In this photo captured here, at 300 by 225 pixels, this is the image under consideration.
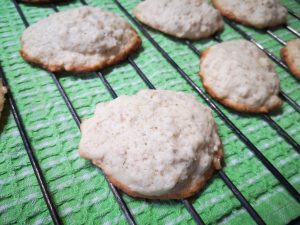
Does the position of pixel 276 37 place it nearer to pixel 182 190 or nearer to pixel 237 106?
pixel 237 106

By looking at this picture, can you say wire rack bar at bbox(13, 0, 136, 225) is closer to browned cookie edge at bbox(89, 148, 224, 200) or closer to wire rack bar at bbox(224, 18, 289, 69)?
browned cookie edge at bbox(89, 148, 224, 200)

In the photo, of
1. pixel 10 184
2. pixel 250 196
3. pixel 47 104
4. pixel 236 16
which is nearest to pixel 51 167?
pixel 10 184

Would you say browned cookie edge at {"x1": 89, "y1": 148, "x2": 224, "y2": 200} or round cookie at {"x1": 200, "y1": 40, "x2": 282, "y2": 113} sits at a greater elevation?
round cookie at {"x1": 200, "y1": 40, "x2": 282, "y2": 113}

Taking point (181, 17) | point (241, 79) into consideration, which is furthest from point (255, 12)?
point (241, 79)

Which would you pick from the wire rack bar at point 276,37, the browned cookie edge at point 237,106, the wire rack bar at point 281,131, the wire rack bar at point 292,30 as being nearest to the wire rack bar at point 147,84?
the browned cookie edge at point 237,106

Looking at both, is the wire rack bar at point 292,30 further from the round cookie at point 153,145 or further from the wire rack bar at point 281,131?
the round cookie at point 153,145

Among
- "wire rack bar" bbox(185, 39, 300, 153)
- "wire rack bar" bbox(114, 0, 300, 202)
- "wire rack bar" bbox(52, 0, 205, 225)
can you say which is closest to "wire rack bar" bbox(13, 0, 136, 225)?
"wire rack bar" bbox(52, 0, 205, 225)
